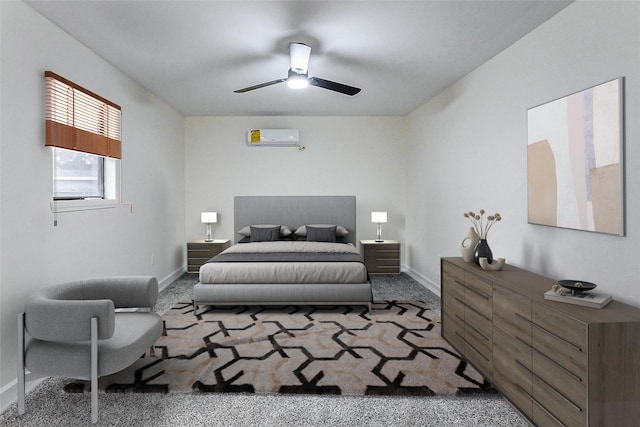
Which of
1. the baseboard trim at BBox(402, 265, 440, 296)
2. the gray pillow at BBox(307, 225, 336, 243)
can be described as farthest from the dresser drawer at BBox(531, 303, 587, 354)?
the gray pillow at BBox(307, 225, 336, 243)

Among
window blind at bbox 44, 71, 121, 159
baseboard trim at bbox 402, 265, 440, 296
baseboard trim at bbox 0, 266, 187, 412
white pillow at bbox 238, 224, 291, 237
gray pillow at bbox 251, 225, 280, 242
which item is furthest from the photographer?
white pillow at bbox 238, 224, 291, 237

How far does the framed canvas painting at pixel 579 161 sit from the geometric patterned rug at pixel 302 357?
50.1 inches

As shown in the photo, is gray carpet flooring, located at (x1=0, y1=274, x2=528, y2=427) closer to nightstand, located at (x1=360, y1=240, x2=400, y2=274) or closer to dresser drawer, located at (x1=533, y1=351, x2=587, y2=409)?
dresser drawer, located at (x1=533, y1=351, x2=587, y2=409)

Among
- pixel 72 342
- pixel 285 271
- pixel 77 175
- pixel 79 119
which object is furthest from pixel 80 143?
pixel 285 271

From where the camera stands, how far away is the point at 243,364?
9.18 feet

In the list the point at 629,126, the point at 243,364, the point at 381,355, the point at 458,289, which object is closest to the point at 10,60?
the point at 243,364

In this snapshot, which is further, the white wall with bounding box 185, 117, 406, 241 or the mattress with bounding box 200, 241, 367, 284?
the white wall with bounding box 185, 117, 406, 241

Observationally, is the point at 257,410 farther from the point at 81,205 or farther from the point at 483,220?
the point at 483,220

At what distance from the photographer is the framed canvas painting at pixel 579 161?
2102 mm

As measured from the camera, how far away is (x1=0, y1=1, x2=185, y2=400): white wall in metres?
2.35

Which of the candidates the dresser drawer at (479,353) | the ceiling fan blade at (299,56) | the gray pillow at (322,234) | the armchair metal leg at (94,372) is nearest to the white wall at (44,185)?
the armchair metal leg at (94,372)

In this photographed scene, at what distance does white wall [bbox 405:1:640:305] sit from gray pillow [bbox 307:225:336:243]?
52.1 inches

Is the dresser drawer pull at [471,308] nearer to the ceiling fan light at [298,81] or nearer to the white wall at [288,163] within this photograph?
the ceiling fan light at [298,81]

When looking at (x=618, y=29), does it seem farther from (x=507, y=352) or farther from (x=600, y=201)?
(x=507, y=352)
